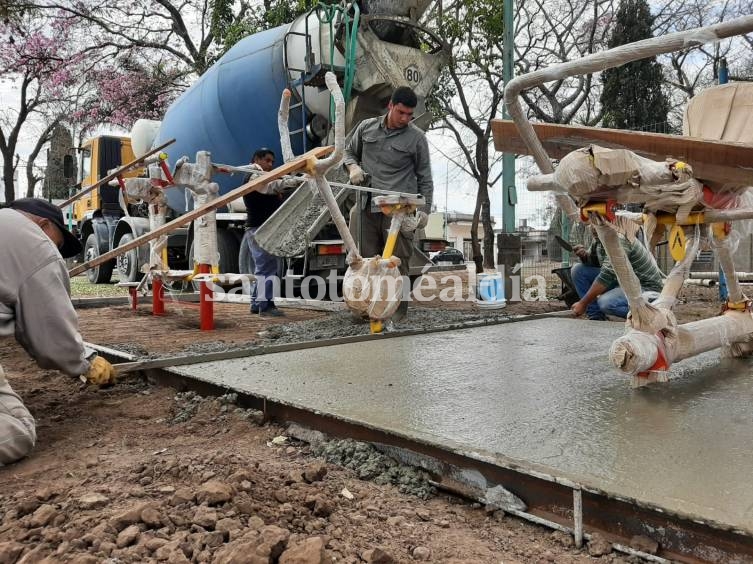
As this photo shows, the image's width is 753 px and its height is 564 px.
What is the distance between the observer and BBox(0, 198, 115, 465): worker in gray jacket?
1944 mm

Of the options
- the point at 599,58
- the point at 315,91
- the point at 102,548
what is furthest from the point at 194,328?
the point at 599,58

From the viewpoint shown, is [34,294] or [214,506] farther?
[34,294]

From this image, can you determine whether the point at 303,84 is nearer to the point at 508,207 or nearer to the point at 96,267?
the point at 508,207

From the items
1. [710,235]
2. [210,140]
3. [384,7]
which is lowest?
[710,235]

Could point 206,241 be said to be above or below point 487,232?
below

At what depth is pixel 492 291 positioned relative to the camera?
6.68 metres

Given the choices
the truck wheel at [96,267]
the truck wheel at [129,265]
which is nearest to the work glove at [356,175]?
the truck wheel at [129,265]

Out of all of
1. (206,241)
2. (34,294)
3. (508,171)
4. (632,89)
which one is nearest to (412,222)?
(206,241)

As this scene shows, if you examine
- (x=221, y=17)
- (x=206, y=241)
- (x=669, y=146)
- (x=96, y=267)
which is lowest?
(x=96, y=267)

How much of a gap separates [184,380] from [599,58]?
2.11 m

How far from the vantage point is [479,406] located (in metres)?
2.07

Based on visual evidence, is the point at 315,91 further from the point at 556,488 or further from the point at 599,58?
the point at 556,488

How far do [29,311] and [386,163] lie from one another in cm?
306

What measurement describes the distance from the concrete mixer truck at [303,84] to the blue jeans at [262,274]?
43 centimetres
